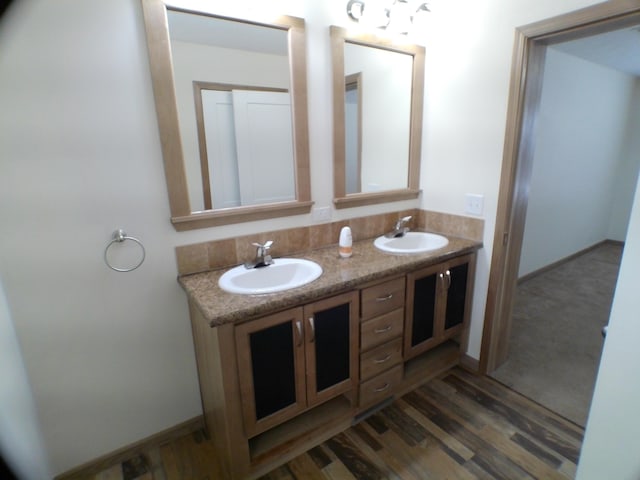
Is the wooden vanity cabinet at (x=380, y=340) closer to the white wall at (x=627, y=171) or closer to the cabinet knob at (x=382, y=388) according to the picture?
the cabinet knob at (x=382, y=388)

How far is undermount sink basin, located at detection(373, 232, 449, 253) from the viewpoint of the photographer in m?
2.02

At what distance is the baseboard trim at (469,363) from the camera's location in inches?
81.8

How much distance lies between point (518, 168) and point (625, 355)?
1.33m

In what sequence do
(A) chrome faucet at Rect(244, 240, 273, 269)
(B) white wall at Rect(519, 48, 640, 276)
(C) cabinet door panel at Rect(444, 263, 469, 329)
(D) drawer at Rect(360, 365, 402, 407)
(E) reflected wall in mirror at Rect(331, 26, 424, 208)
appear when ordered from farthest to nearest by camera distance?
1. (B) white wall at Rect(519, 48, 640, 276)
2. (C) cabinet door panel at Rect(444, 263, 469, 329)
3. (E) reflected wall in mirror at Rect(331, 26, 424, 208)
4. (D) drawer at Rect(360, 365, 402, 407)
5. (A) chrome faucet at Rect(244, 240, 273, 269)

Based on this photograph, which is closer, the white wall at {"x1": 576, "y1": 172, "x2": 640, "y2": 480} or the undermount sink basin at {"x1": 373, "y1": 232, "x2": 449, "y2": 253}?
the white wall at {"x1": 576, "y1": 172, "x2": 640, "y2": 480}

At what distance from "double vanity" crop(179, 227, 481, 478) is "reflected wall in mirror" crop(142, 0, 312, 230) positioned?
36 centimetres

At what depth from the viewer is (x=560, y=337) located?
2.44 m

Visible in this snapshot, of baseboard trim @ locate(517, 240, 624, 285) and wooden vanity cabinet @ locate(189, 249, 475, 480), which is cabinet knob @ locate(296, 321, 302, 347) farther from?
baseboard trim @ locate(517, 240, 624, 285)

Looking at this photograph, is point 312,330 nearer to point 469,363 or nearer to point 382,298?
point 382,298

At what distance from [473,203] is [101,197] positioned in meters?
1.92

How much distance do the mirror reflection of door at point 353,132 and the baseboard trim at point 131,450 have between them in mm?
1558

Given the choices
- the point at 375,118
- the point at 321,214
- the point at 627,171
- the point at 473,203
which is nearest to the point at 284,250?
the point at 321,214

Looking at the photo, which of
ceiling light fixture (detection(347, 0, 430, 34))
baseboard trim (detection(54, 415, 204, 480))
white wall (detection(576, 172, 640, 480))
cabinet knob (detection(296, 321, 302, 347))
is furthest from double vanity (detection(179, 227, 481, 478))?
ceiling light fixture (detection(347, 0, 430, 34))

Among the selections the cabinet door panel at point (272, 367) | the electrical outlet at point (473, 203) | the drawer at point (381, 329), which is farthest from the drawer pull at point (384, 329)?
the electrical outlet at point (473, 203)
